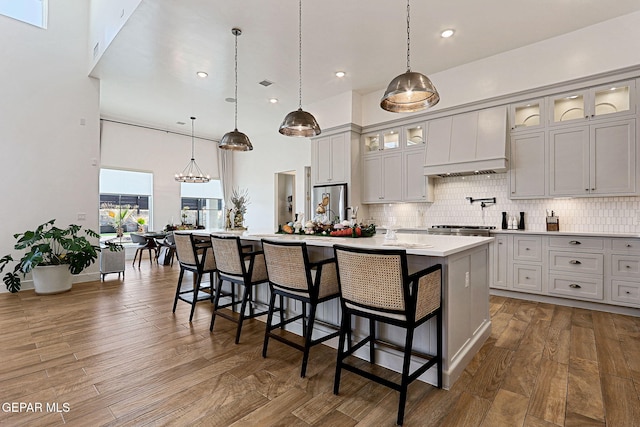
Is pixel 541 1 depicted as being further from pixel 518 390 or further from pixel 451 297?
pixel 518 390

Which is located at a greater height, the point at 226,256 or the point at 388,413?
the point at 226,256

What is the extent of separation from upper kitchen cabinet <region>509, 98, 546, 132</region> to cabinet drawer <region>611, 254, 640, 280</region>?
1.89m

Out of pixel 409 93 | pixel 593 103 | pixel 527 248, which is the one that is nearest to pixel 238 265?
pixel 409 93

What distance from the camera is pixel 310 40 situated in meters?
4.16

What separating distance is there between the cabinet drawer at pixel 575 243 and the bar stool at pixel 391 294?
2875 millimetres

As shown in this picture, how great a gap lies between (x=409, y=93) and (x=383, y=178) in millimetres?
3133

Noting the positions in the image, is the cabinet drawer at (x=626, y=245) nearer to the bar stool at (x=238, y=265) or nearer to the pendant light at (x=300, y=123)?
the pendant light at (x=300, y=123)

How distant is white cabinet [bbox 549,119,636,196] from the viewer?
3.69 metres

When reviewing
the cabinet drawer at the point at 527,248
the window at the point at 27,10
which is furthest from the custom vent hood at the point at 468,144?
the window at the point at 27,10

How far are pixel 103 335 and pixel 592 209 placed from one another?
19.5 ft

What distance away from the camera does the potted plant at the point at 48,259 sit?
4.60 m

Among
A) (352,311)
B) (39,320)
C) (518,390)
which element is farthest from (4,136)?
(518,390)

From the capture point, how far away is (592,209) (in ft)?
13.6

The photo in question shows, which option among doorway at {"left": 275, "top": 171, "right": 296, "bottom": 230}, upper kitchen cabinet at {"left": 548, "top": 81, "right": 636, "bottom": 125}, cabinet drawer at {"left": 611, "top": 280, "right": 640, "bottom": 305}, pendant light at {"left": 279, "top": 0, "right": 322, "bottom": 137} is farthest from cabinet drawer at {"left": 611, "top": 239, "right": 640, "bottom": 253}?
doorway at {"left": 275, "top": 171, "right": 296, "bottom": 230}
